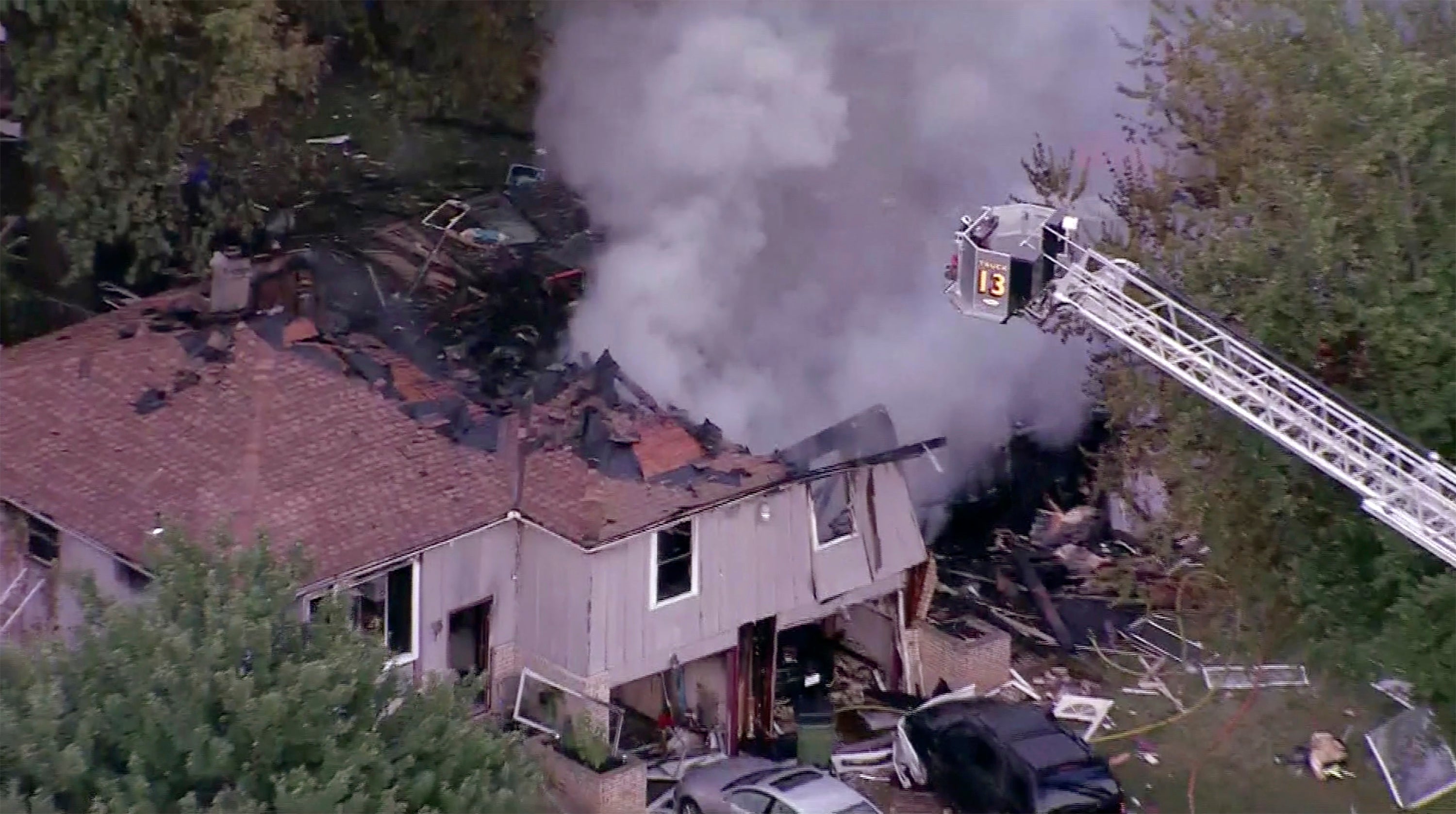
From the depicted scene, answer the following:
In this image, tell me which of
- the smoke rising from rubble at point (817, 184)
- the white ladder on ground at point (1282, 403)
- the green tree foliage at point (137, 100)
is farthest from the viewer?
the smoke rising from rubble at point (817, 184)

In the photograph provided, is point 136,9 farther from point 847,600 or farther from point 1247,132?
point 1247,132

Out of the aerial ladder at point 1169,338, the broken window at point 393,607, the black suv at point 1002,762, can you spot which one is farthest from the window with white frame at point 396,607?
the aerial ladder at point 1169,338

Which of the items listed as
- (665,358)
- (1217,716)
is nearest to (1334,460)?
(1217,716)

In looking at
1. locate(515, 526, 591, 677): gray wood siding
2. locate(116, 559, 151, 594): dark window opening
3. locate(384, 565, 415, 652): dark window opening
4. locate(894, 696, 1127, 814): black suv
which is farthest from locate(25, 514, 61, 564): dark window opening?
locate(894, 696, 1127, 814): black suv

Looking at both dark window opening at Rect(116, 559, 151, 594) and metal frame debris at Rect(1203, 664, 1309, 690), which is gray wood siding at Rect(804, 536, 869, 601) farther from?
dark window opening at Rect(116, 559, 151, 594)

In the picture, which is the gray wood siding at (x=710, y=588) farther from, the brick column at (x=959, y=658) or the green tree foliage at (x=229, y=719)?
the green tree foliage at (x=229, y=719)
